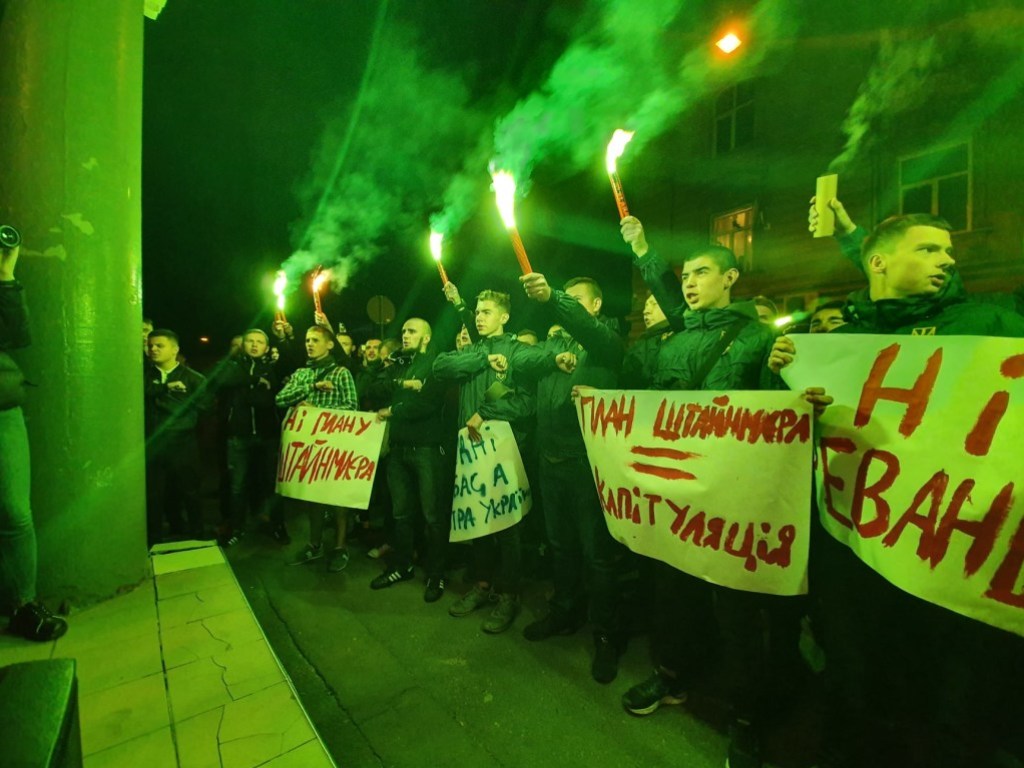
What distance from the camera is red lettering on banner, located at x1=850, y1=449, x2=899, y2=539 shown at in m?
2.01

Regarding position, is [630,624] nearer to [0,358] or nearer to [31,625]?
[31,625]

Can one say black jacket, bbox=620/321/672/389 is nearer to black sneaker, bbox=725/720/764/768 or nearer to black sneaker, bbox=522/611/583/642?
black sneaker, bbox=522/611/583/642

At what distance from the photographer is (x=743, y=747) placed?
2391 mm

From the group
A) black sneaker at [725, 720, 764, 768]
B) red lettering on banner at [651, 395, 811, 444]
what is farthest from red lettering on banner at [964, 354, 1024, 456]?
black sneaker at [725, 720, 764, 768]

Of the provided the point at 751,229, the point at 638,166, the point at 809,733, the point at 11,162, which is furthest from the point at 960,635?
the point at 638,166

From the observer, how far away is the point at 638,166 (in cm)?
1795

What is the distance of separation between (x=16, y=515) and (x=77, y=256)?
159 cm

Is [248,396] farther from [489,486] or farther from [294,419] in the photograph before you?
[489,486]

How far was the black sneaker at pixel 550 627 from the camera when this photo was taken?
11.5ft

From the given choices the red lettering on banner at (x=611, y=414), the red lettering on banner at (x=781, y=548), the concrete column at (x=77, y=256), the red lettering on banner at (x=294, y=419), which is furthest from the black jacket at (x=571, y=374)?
the concrete column at (x=77, y=256)

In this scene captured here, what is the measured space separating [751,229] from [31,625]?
1635 centimetres

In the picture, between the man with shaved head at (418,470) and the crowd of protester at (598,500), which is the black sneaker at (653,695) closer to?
the crowd of protester at (598,500)

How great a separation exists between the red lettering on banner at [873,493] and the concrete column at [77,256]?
4296mm

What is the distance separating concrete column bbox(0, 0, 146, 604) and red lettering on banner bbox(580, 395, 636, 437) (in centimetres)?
314
